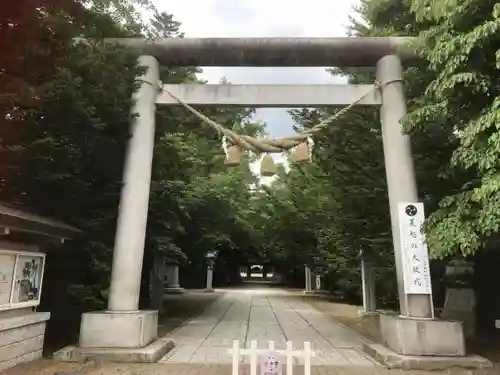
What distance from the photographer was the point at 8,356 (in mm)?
6555

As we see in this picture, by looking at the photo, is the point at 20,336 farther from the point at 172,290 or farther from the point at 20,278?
the point at 172,290

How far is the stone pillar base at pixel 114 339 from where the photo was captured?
7.42 meters

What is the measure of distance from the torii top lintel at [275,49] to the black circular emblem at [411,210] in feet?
10.3

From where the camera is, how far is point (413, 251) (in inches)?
318

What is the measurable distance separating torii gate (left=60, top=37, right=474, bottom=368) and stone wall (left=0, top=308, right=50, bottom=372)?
73cm

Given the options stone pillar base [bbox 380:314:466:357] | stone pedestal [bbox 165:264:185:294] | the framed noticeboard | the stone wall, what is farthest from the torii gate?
stone pedestal [bbox 165:264:185:294]

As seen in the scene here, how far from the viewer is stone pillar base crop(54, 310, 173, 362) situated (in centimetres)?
742

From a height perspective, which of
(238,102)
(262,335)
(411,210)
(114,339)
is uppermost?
(238,102)

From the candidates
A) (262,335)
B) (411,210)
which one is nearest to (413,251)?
(411,210)

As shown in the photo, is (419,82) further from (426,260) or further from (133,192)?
Answer: (133,192)

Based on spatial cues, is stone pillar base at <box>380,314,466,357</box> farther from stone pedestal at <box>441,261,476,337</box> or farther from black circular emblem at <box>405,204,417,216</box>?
stone pedestal at <box>441,261,476,337</box>

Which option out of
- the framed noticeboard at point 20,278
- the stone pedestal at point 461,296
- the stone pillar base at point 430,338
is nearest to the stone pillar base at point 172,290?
the stone pedestal at point 461,296

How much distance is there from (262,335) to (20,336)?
5.91 meters

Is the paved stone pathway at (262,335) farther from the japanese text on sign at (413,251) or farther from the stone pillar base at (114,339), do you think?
the japanese text on sign at (413,251)
